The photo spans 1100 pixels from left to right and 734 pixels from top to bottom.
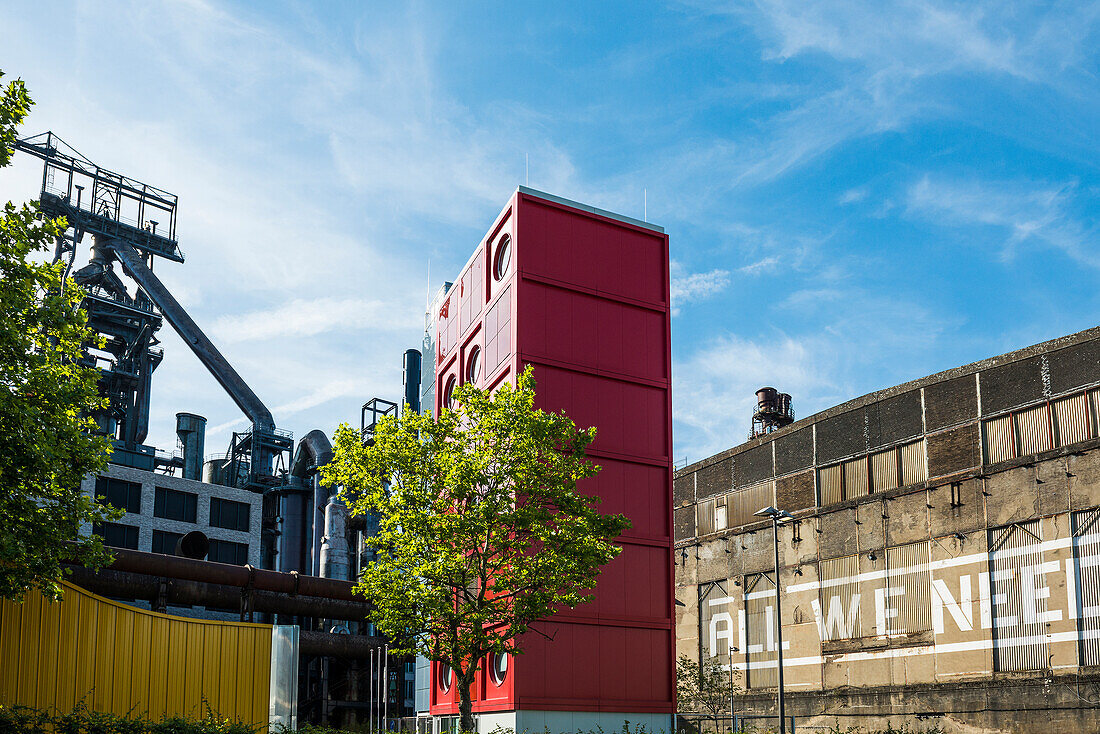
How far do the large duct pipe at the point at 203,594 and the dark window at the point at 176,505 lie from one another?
95.6 feet

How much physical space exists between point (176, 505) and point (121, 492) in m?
4.10

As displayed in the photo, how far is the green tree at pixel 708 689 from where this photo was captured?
53.0m

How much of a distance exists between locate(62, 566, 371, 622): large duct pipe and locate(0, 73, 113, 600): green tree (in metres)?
13.0

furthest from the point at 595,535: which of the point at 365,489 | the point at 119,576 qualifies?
the point at 119,576

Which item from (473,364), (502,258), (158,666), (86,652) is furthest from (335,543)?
(86,652)

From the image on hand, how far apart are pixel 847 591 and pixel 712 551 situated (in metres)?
11.2

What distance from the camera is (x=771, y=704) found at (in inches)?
2025

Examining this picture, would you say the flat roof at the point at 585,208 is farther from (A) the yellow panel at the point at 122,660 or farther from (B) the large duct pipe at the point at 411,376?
(B) the large duct pipe at the point at 411,376

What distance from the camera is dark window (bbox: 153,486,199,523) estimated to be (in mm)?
64562

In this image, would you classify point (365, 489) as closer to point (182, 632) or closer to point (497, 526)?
point (497, 526)

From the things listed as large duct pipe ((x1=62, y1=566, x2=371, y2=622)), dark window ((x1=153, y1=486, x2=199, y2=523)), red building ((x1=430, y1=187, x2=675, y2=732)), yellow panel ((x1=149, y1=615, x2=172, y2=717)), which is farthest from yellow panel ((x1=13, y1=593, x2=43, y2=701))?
dark window ((x1=153, y1=486, x2=199, y2=523))

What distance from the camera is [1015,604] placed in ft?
133

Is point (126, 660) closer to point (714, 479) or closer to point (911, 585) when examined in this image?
point (911, 585)

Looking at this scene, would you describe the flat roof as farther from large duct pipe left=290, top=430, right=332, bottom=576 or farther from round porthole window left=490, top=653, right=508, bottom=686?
large duct pipe left=290, top=430, right=332, bottom=576
